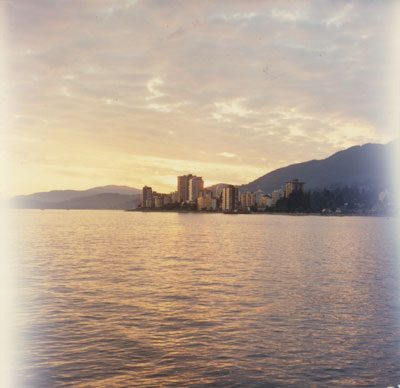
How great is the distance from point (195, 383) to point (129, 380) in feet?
7.77

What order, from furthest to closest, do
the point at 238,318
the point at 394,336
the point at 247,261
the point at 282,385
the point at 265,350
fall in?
1. the point at 247,261
2. the point at 238,318
3. the point at 394,336
4. the point at 265,350
5. the point at 282,385

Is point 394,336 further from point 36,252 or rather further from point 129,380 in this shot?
point 36,252

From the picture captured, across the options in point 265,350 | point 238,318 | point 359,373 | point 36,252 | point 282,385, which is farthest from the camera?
point 36,252

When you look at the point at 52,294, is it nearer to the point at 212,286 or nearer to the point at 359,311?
the point at 212,286

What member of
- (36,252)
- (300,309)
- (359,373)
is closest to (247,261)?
(300,309)

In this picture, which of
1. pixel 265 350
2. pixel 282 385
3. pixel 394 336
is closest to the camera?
pixel 282 385

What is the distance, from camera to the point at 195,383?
15633mm

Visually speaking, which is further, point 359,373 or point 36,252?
point 36,252

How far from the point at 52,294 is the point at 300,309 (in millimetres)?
17102

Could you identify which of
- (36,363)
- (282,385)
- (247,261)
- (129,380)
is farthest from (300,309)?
(247,261)

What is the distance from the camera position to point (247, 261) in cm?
5244

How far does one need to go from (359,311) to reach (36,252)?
49.4 metres

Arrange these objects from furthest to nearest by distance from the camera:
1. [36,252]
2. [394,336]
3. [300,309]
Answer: [36,252] → [300,309] → [394,336]

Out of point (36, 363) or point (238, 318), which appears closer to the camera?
point (36, 363)
